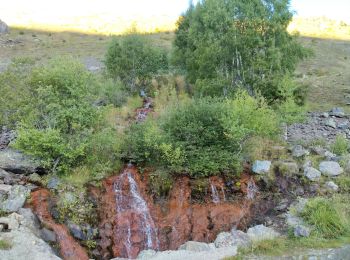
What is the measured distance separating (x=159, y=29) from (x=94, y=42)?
13375 millimetres

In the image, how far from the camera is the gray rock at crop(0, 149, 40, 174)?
17.9 m

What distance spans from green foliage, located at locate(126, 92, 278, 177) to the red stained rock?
4542 mm

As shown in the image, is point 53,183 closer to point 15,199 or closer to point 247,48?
point 15,199

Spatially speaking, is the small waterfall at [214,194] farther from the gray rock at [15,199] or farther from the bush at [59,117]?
the gray rock at [15,199]

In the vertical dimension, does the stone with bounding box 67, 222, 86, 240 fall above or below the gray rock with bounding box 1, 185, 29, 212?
below

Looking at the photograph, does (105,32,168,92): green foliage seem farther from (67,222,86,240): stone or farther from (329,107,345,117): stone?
(67,222,86,240): stone

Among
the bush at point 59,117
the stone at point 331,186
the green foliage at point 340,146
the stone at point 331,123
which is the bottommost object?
the stone at point 331,186

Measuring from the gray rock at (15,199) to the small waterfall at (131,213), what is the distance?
12.1 ft

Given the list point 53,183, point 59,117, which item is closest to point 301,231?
point 53,183

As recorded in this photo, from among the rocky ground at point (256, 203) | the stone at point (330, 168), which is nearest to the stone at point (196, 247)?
the rocky ground at point (256, 203)

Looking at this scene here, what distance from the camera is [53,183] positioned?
17.2m

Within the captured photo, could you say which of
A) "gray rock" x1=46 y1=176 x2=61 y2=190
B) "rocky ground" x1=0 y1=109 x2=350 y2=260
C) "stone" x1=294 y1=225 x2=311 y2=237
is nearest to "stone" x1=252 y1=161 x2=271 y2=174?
"rocky ground" x1=0 y1=109 x2=350 y2=260

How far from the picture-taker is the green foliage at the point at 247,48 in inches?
927

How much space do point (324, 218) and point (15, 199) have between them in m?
11.0
